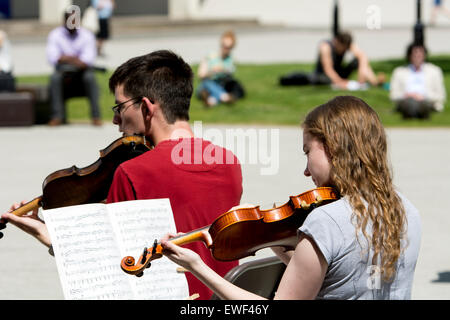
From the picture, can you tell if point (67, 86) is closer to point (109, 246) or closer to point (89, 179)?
point (89, 179)

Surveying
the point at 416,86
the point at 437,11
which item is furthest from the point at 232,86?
the point at 437,11

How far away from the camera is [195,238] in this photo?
2781 millimetres

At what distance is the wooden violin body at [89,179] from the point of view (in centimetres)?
350

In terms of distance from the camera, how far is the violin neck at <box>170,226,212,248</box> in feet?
8.97

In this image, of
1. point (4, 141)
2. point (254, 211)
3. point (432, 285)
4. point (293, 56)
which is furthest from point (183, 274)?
point (293, 56)

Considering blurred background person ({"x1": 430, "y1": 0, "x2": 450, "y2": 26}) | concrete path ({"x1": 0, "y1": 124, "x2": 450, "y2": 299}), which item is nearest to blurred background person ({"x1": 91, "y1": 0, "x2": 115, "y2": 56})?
blurred background person ({"x1": 430, "y1": 0, "x2": 450, "y2": 26})

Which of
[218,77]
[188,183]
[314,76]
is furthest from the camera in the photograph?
[314,76]

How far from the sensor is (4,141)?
477 inches

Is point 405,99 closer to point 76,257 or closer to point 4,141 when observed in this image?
point 4,141

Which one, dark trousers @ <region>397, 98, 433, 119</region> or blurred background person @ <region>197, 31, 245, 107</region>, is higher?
blurred background person @ <region>197, 31, 245, 107</region>

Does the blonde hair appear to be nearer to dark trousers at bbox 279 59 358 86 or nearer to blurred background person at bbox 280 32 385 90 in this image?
blurred background person at bbox 280 32 385 90

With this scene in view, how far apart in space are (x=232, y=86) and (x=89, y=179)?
1149cm

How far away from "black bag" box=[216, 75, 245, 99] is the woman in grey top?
39.1ft
